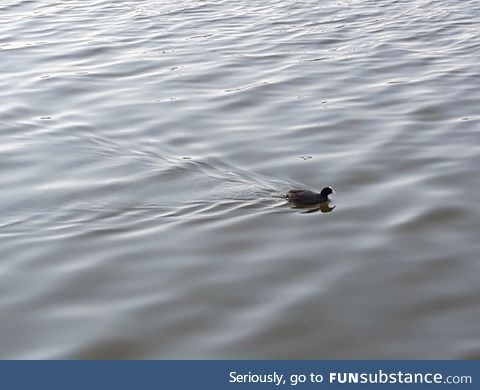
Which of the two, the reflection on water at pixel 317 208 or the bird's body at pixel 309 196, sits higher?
the bird's body at pixel 309 196

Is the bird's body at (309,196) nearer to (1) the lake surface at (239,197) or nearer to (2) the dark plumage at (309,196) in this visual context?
(2) the dark plumage at (309,196)

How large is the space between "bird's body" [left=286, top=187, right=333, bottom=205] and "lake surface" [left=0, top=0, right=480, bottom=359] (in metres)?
0.12

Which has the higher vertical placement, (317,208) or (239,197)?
(239,197)

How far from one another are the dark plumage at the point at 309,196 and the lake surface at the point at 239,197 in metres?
0.13

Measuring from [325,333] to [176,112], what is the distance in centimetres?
553

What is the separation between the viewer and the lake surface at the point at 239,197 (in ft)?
21.9

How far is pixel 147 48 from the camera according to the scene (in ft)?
49.6

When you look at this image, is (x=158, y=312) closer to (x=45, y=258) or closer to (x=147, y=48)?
(x=45, y=258)

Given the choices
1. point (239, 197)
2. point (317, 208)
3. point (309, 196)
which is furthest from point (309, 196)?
point (239, 197)

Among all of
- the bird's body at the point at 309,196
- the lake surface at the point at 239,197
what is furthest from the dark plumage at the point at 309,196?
the lake surface at the point at 239,197

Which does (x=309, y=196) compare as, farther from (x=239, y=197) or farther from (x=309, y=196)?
(x=239, y=197)

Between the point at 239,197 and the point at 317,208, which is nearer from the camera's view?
the point at 317,208

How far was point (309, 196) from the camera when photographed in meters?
8.45

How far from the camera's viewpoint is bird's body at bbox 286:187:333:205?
847 centimetres
